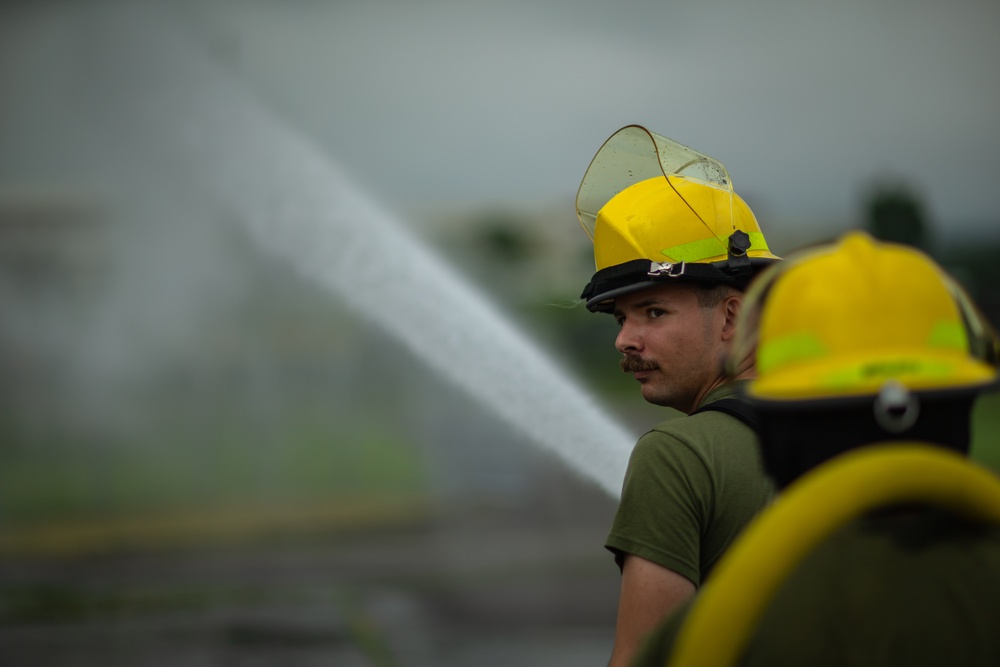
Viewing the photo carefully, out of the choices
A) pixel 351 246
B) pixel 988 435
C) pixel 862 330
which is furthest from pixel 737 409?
pixel 988 435

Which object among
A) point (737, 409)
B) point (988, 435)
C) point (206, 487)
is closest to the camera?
point (737, 409)

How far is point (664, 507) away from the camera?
1.93 metres

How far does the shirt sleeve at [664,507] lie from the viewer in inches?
75.9

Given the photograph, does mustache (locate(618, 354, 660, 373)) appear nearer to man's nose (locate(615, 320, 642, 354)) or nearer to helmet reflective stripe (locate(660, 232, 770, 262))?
man's nose (locate(615, 320, 642, 354))

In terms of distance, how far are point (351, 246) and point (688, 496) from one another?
10.4 ft

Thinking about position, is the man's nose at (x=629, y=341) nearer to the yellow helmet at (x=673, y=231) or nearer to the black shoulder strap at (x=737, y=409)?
the yellow helmet at (x=673, y=231)

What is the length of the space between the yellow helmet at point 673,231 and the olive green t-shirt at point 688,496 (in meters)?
0.36

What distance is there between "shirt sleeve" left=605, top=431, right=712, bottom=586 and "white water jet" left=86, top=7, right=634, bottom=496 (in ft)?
2.14

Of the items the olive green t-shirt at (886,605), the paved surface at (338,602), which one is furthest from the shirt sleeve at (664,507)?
the paved surface at (338,602)

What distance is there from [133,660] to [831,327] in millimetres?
7476

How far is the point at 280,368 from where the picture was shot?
17.6 meters

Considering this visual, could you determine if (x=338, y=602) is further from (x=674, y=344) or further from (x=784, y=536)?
(x=784, y=536)

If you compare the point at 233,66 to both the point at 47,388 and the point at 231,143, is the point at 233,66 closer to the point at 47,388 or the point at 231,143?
the point at 231,143

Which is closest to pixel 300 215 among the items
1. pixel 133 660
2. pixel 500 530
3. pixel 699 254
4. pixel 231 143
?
pixel 231 143
